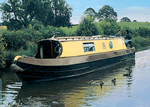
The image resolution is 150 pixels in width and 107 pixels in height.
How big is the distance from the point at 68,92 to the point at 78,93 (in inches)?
21.4

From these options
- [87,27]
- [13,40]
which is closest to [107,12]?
[87,27]

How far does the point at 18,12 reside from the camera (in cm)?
4928

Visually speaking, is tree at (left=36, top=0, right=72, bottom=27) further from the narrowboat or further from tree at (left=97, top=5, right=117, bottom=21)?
the narrowboat

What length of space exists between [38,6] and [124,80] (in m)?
41.6

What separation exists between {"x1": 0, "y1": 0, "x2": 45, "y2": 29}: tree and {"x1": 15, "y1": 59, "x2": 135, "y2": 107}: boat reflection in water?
37.1 meters

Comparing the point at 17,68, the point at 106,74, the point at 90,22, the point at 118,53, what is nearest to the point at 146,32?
the point at 90,22

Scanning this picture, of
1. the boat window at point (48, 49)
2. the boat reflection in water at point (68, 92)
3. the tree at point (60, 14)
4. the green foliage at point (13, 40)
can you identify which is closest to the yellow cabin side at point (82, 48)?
the boat window at point (48, 49)

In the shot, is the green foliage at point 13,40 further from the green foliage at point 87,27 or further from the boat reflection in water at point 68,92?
the green foliage at point 87,27

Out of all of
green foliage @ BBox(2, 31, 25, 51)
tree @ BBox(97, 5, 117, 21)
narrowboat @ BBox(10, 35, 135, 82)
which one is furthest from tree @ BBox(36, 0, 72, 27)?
narrowboat @ BBox(10, 35, 135, 82)

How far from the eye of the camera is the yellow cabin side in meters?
14.8

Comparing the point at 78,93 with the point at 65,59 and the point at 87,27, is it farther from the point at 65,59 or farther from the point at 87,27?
the point at 87,27

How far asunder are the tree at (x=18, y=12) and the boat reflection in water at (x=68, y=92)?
37121 millimetres

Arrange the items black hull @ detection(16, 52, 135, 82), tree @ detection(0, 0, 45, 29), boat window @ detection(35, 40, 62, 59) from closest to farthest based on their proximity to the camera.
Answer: black hull @ detection(16, 52, 135, 82), boat window @ detection(35, 40, 62, 59), tree @ detection(0, 0, 45, 29)

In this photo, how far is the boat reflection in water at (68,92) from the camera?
9.47m
